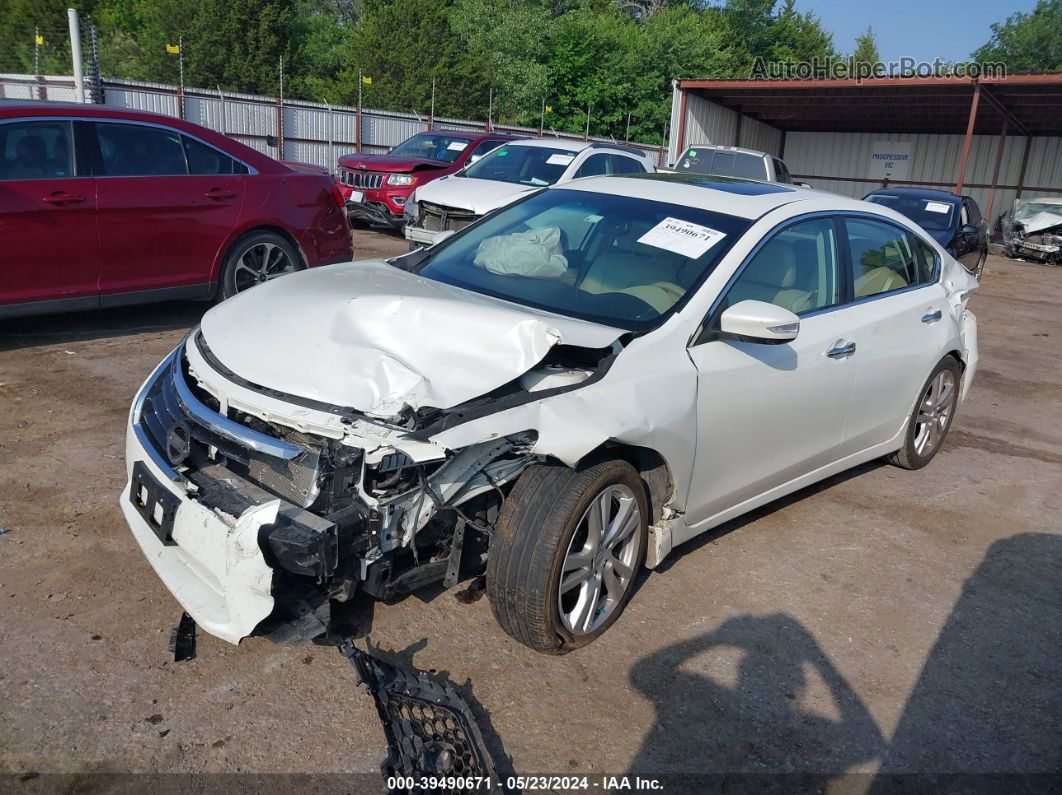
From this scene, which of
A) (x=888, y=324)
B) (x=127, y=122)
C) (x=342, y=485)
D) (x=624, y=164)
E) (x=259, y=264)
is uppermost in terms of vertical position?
(x=127, y=122)

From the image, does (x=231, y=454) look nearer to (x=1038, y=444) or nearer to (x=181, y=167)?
(x=181, y=167)

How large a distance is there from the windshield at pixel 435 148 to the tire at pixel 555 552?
12039 mm

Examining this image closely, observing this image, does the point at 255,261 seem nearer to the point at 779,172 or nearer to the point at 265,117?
the point at 779,172

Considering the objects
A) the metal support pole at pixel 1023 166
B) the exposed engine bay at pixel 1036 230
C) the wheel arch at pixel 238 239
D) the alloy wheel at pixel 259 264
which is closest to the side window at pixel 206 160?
the wheel arch at pixel 238 239

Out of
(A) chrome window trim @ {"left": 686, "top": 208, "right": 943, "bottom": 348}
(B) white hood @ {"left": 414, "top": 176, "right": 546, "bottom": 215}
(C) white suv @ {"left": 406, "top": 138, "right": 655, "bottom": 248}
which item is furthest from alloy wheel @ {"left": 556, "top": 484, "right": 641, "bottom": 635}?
(B) white hood @ {"left": 414, "top": 176, "right": 546, "bottom": 215}

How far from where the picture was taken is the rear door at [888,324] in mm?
4352

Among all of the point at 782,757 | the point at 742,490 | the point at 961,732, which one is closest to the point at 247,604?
the point at 782,757

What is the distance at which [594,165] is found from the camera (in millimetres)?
11984

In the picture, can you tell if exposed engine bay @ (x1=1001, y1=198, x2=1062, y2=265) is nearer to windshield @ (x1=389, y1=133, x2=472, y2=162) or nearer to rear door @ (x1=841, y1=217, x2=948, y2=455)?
windshield @ (x1=389, y1=133, x2=472, y2=162)

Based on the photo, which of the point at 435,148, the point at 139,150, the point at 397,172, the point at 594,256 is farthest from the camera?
the point at 435,148

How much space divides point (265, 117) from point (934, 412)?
18.0 meters

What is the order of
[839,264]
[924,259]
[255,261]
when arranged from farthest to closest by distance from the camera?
[255,261]
[924,259]
[839,264]

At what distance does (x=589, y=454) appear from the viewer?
3086 mm

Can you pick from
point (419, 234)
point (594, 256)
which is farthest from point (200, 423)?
point (419, 234)
